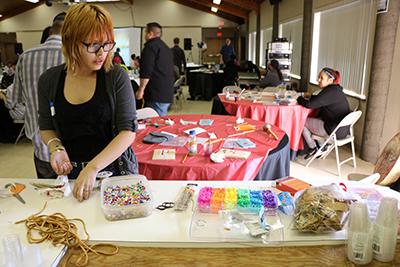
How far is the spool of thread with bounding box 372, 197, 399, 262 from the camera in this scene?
92cm

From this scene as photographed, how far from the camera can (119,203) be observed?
1.16 metres

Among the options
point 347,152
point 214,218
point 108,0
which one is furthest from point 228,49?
point 214,218

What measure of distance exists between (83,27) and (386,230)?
1.28 m

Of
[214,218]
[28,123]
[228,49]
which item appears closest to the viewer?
[214,218]

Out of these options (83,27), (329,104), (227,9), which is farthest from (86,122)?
(227,9)

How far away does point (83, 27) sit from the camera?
121 centimetres

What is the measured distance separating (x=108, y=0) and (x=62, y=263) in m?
14.7

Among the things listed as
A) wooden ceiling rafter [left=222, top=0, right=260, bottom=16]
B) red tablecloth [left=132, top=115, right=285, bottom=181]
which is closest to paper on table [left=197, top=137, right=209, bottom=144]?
red tablecloth [left=132, top=115, right=285, bottom=181]

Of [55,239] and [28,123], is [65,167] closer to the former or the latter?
[55,239]

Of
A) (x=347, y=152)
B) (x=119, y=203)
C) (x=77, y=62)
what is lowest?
(x=347, y=152)

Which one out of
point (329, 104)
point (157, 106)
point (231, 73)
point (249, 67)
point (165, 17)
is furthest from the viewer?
point (165, 17)

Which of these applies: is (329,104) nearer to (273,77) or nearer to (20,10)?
(273,77)

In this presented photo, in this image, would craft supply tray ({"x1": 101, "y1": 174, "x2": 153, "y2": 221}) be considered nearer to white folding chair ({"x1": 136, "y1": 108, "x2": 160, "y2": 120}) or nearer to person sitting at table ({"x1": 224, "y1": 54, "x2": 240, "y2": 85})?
white folding chair ({"x1": 136, "y1": 108, "x2": 160, "y2": 120})

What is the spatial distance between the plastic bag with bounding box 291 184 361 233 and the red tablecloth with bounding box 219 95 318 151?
2869mm
